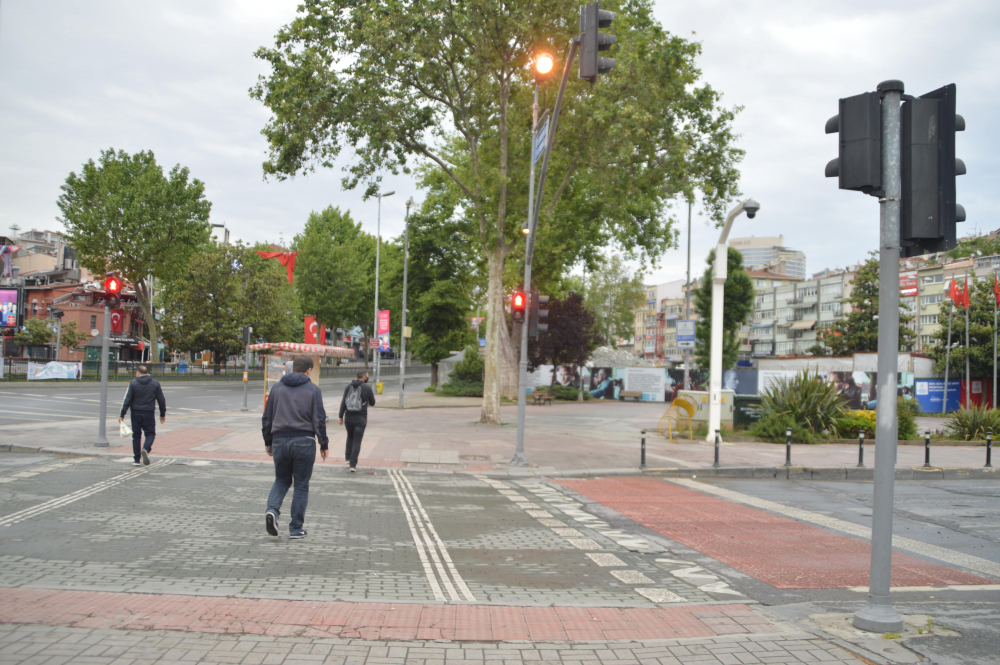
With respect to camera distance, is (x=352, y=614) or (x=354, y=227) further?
(x=354, y=227)

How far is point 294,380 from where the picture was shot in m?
7.48

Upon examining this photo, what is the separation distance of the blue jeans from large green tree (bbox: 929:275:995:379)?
42.9 metres

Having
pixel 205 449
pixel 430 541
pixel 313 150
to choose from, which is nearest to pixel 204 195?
pixel 313 150

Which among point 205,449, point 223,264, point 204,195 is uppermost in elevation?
point 204,195

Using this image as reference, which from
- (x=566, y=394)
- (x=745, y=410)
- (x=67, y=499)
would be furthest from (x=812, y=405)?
(x=566, y=394)

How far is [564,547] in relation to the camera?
7.69 m

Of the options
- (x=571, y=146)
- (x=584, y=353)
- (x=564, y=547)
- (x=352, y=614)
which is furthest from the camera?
(x=584, y=353)

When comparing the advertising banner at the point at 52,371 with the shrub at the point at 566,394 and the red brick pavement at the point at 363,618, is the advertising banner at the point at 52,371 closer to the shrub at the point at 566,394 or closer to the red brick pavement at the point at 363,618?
the shrub at the point at 566,394

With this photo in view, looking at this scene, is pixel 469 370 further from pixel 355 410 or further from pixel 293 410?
pixel 293 410

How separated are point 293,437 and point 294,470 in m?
0.35

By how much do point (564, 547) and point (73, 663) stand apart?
15.8 feet

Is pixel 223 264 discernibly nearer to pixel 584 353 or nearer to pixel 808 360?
pixel 584 353

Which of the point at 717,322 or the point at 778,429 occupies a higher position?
the point at 717,322

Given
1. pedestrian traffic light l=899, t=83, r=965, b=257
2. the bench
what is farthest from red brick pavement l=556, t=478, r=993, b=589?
the bench
